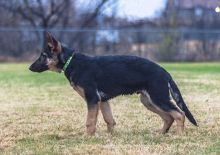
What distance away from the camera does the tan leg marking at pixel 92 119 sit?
25.7 ft

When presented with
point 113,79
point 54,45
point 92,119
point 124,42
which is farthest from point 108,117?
point 124,42

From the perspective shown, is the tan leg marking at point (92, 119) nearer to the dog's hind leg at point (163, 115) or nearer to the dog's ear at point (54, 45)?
the dog's hind leg at point (163, 115)

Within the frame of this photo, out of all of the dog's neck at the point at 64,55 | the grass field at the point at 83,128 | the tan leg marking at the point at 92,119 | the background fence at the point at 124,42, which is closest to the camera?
the grass field at the point at 83,128

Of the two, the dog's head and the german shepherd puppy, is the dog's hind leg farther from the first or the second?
the dog's head

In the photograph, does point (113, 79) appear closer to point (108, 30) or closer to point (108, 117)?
point (108, 117)

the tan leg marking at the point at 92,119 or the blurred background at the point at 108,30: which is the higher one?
the tan leg marking at the point at 92,119

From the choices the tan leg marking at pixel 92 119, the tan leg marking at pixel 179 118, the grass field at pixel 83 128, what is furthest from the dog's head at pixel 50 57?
the tan leg marking at pixel 179 118

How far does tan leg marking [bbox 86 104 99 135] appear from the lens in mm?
7828

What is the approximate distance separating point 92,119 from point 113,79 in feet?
2.14

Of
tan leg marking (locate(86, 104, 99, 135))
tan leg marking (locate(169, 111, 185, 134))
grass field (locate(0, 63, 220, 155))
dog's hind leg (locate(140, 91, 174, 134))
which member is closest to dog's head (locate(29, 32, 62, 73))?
tan leg marking (locate(86, 104, 99, 135))

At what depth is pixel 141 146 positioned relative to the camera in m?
6.90

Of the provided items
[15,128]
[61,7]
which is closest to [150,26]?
[61,7]

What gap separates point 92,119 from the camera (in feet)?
25.8

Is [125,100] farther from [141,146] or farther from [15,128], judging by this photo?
[141,146]
